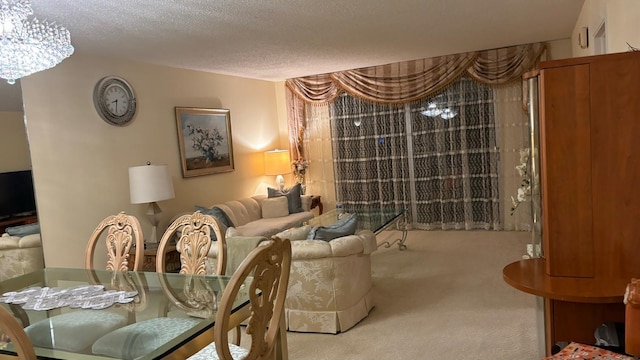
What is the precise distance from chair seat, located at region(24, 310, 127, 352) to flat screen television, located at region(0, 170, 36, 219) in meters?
2.08

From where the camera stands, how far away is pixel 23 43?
257 centimetres

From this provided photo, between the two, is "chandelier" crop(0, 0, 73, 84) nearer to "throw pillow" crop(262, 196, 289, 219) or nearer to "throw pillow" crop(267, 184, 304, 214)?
"throw pillow" crop(262, 196, 289, 219)

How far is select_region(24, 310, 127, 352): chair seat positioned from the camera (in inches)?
75.9

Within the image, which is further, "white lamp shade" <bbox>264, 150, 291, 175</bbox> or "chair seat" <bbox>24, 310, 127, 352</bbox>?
"white lamp shade" <bbox>264, 150, 291, 175</bbox>

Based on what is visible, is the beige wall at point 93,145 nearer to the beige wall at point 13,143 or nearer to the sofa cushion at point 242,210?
the beige wall at point 13,143

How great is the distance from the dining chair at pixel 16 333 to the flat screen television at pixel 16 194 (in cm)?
283

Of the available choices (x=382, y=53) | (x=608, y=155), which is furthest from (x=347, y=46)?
(x=608, y=155)

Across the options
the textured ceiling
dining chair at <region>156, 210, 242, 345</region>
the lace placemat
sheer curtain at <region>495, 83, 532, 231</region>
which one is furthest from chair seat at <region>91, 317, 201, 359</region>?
sheer curtain at <region>495, 83, 532, 231</region>

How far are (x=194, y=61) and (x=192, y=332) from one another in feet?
13.0

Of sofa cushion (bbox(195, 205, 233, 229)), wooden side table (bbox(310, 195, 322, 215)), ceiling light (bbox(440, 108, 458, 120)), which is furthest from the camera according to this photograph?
wooden side table (bbox(310, 195, 322, 215))

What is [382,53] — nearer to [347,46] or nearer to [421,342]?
[347,46]

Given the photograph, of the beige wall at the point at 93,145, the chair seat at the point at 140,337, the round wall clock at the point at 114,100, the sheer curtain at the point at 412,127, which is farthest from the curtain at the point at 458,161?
the chair seat at the point at 140,337

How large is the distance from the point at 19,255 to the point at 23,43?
2074 millimetres

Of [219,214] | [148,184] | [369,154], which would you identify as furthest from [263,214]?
[148,184]
